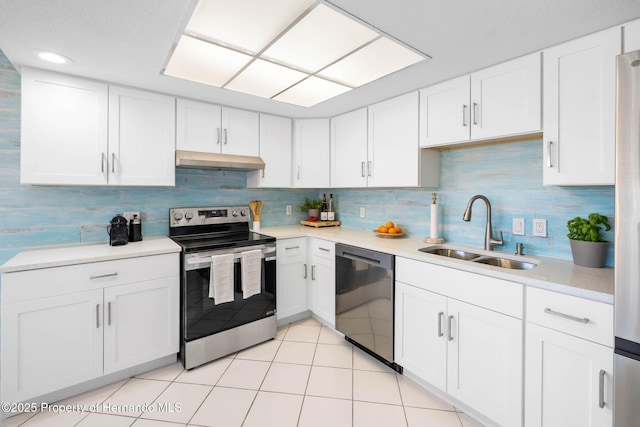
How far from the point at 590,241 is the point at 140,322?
2.93 meters

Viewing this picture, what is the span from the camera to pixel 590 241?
64.6 inches

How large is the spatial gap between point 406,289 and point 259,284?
1240mm

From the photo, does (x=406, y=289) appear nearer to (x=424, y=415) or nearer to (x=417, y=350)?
(x=417, y=350)

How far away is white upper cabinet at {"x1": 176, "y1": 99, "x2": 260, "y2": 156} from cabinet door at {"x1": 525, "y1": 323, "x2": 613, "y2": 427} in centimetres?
264

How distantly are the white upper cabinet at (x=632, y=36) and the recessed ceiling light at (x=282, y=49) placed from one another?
0.94 meters

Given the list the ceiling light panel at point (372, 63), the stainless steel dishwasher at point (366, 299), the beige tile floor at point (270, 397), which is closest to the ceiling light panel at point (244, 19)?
the ceiling light panel at point (372, 63)

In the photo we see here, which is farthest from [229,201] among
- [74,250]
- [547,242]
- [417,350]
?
[547,242]

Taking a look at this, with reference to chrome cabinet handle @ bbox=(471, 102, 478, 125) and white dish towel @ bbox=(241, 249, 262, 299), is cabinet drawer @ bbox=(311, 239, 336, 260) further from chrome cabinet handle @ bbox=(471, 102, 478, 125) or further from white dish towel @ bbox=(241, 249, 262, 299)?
chrome cabinet handle @ bbox=(471, 102, 478, 125)

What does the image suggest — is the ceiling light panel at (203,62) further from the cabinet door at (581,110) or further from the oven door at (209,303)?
the cabinet door at (581,110)

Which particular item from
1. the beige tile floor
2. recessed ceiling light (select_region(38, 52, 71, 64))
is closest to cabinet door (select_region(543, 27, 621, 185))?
the beige tile floor

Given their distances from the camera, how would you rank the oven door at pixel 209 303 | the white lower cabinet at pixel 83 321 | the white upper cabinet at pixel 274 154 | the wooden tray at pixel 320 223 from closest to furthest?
the white lower cabinet at pixel 83 321 → the oven door at pixel 209 303 → the white upper cabinet at pixel 274 154 → the wooden tray at pixel 320 223

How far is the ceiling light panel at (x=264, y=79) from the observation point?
202 centimetres

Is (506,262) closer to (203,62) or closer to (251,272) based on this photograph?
(251,272)

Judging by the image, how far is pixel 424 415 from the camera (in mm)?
1765
